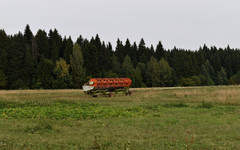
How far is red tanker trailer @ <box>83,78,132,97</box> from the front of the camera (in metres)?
32.3

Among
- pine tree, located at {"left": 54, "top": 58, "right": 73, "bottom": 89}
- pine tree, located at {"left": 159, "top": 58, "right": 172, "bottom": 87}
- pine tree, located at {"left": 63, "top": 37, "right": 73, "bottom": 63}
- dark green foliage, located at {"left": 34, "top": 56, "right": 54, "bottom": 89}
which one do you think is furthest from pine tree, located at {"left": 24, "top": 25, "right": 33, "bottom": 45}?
pine tree, located at {"left": 159, "top": 58, "right": 172, "bottom": 87}

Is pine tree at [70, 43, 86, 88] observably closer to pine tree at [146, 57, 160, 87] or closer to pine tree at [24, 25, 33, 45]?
pine tree at [24, 25, 33, 45]

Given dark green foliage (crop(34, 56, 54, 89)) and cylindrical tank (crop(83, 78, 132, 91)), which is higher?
dark green foliage (crop(34, 56, 54, 89))

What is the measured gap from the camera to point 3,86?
63531 mm

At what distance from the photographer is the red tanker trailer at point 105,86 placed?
3231 centimetres

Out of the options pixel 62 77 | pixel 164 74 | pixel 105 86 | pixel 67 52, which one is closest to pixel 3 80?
pixel 62 77

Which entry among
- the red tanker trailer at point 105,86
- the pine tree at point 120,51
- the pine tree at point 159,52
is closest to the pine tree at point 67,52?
the pine tree at point 120,51

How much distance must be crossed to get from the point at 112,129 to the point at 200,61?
12386 cm

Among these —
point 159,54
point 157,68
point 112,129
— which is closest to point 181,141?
point 112,129

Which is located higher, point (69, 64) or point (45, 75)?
point (69, 64)

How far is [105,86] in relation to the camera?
3356cm

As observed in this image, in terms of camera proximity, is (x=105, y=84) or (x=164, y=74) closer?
(x=105, y=84)

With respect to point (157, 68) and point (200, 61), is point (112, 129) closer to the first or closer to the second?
point (157, 68)

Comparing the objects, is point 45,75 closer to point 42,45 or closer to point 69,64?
point 69,64
